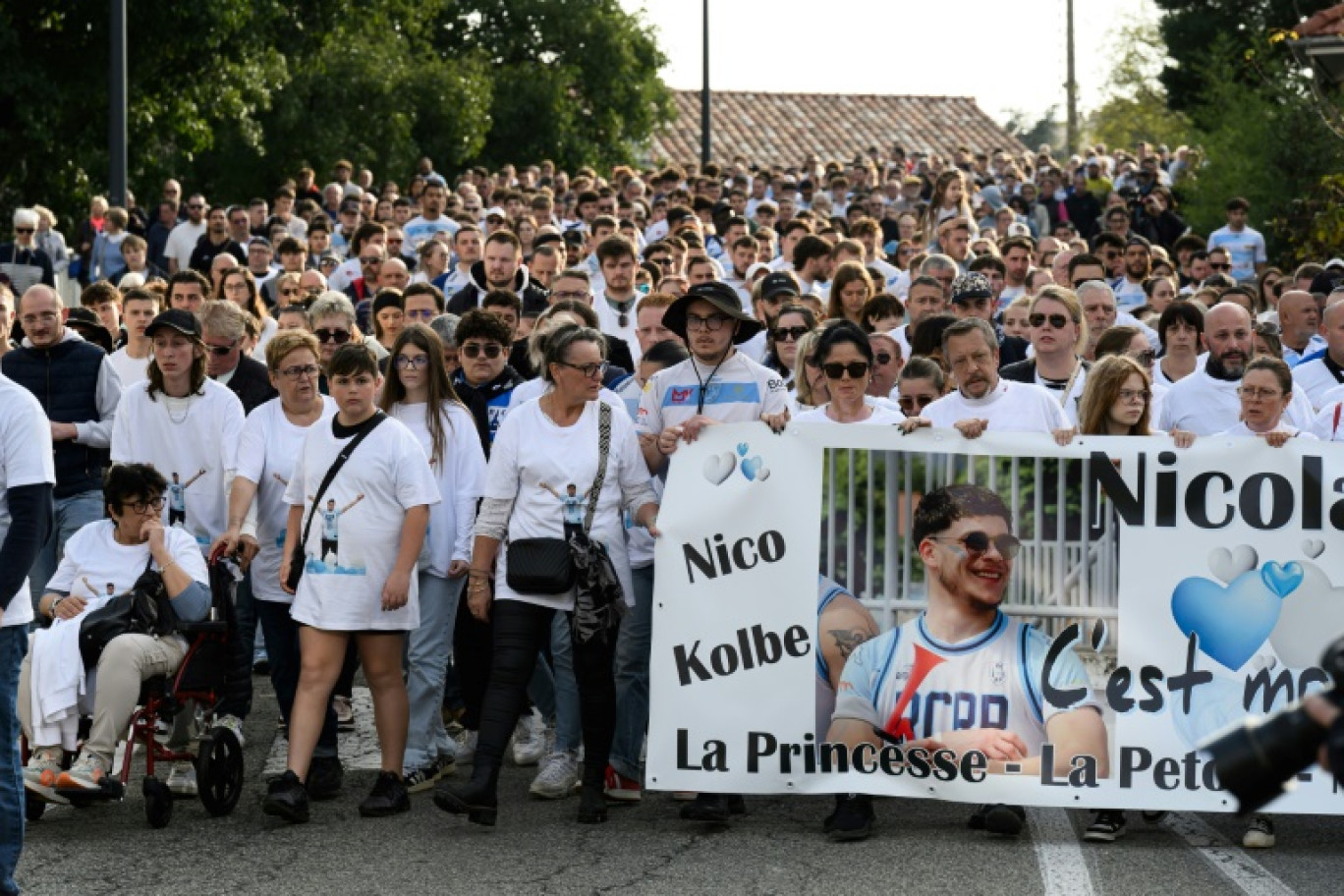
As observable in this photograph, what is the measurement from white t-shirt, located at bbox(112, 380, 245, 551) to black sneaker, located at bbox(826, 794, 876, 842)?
320cm

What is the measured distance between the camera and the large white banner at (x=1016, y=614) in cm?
865

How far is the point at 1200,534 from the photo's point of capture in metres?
8.80

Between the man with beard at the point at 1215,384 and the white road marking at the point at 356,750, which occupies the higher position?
the man with beard at the point at 1215,384

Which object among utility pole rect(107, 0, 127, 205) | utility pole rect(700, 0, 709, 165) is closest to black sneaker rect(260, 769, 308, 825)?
utility pole rect(107, 0, 127, 205)

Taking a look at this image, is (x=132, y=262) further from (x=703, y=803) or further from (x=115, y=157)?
(x=703, y=803)

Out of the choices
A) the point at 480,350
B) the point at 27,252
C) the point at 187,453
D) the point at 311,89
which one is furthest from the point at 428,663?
the point at 311,89

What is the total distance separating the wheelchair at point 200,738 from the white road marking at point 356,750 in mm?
471

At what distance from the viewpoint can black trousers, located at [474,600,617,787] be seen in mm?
8867

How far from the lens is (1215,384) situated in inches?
432

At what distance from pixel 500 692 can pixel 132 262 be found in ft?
40.2

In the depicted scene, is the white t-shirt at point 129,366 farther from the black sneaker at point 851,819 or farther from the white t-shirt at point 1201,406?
the black sneaker at point 851,819

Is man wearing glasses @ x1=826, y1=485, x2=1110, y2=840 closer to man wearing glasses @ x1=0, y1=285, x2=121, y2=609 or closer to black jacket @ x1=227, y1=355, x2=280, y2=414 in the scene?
black jacket @ x1=227, y1=355, x2=280, y2=414

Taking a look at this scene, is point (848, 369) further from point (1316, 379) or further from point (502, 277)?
point (502, 277)

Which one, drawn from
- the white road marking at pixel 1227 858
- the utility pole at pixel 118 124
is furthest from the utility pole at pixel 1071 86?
the white road marking at pixel 1227 858
